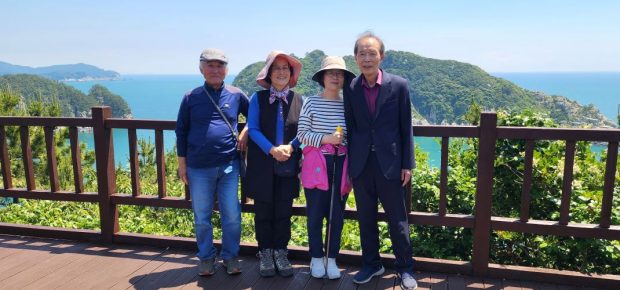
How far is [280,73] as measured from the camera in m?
2.92

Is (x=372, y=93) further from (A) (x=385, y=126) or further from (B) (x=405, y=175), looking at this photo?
(B) (x=405, y=175)

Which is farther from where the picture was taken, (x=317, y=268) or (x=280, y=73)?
(x=317, y=268)

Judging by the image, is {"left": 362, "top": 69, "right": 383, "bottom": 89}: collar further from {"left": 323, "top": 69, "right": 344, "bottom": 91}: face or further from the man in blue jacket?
the man in blue jacket

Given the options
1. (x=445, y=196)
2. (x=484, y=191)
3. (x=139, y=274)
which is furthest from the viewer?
(x=139, y=274)

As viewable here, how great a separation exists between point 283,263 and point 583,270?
6.79ft

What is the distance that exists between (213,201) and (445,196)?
160cm

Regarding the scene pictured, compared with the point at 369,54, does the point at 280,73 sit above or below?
below

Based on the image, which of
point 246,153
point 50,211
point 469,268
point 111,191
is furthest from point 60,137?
point 469,268

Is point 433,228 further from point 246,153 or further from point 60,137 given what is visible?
point 60,137

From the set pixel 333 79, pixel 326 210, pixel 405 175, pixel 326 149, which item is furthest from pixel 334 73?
pixel 326 210

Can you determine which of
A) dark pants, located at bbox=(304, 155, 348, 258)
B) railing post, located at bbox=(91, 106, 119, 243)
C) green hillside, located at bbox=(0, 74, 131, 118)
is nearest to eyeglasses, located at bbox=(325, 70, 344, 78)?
dark pants, located at bbox=(304, 155, 348, 258)

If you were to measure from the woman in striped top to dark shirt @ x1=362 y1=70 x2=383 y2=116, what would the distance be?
14 centimetres

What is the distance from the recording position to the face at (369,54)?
8.83 feet

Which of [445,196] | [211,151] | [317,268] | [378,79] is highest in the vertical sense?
[378,79]
